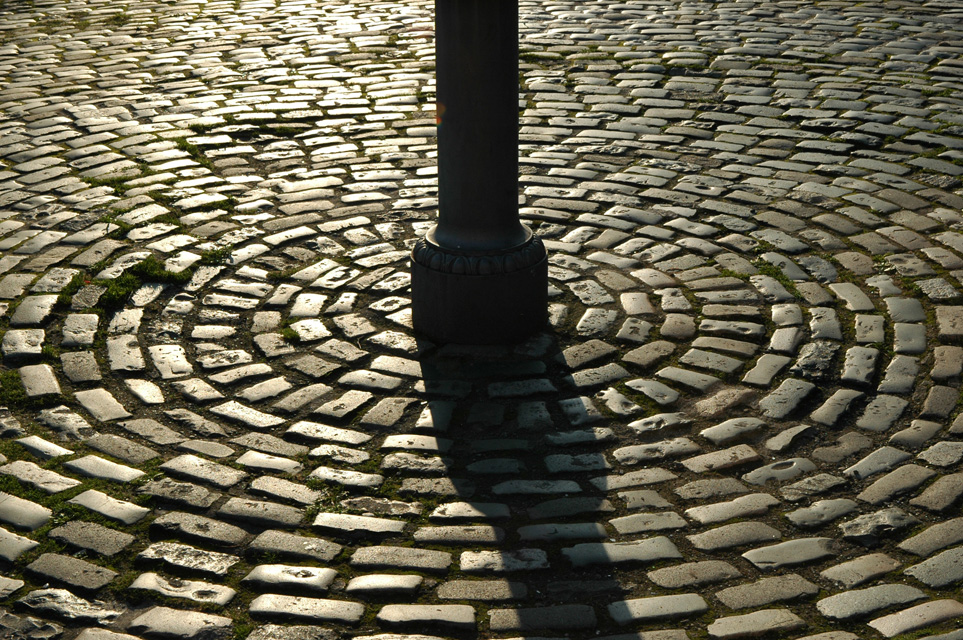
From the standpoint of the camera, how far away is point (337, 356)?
14.3ft

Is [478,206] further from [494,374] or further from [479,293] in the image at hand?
[494,374]

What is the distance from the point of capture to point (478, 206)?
440cm

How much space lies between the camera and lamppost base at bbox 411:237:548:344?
172 inches

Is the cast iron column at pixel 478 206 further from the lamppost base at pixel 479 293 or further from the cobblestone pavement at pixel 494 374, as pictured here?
the cobblestone pavement at pixel 494 374

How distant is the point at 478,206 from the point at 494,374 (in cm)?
70

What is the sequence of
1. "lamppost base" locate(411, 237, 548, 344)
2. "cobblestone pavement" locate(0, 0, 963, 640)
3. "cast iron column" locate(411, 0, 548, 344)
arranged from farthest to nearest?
"lamppost base" locate(411, 237, 548, 344) → "cast iron column" locate(411, 0, 548, 344) → "cobblestone pavement" locate(0, 0, 963, 640)

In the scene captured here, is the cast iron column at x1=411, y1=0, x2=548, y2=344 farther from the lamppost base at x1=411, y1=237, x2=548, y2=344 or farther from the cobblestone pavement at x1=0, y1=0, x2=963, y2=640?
the cobblestone pavement at x1=0, y1=0, x2=963, y2=640

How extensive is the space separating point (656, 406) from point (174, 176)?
351 cm

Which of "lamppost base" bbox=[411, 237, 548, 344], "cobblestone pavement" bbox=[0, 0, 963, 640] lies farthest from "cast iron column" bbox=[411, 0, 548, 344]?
"cobblestone pavement" bbox=[0, 0, 963, 640]

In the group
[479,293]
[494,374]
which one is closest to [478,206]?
[479,293]

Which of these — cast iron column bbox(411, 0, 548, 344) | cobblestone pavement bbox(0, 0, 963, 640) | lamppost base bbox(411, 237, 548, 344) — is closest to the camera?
cobblestone pavement bbox(0, 0, 963, 640)

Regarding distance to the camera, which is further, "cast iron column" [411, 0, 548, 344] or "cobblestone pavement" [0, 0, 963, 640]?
"cast iron column" [411, 0, 548, 344]

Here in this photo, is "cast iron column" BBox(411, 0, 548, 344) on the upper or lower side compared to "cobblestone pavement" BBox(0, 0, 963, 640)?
upper

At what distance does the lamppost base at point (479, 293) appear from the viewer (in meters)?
4.37
